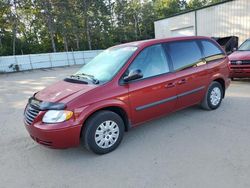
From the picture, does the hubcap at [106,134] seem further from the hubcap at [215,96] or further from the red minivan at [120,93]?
the hubcap at [215,96]

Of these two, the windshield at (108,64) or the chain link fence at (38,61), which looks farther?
the chain link fence at (38,61)

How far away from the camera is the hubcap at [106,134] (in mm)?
3424

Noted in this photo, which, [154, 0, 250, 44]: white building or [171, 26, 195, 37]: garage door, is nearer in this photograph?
[154, 0, 250, 44]: white building

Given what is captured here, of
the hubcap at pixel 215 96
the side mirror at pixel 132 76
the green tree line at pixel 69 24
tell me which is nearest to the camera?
the side mirror at pixel 132 76

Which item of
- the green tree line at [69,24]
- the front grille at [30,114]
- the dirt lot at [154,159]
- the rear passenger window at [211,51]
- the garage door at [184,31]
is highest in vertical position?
the green tree line at [69,24]

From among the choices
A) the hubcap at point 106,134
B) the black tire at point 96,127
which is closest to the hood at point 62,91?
the black tire at point 96,127

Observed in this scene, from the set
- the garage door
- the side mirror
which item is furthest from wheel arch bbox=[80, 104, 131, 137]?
the garage door

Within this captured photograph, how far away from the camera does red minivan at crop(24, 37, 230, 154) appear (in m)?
3.20

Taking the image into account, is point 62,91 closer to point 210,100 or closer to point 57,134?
point 57,134

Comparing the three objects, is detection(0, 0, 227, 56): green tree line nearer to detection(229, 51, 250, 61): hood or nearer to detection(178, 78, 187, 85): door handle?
detection(229, 51, 250, 61): hood

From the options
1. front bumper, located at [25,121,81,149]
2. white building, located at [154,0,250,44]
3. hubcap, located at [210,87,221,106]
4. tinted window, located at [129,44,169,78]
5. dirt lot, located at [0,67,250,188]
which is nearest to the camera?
dirt lot, located at [0,67,250,188]

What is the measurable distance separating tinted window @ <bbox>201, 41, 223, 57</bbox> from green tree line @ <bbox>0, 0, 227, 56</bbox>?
78.6 feet

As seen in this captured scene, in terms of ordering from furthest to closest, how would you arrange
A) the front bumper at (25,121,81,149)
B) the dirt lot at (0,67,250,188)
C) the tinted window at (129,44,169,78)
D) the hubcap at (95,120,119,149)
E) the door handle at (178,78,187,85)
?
the door handle at (178,78,187,85) → the tinted window at (129,44,169,78) → the hubcap at (95,120,119,149) → the front bumper at (25,121,81,149) → the dirt lot at (0,67,250,188)

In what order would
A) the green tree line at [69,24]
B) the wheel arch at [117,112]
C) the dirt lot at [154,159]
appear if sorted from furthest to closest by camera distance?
the green tree line at [69,24], the wheel arch at [117,112], the dirt lot at [154,159]
